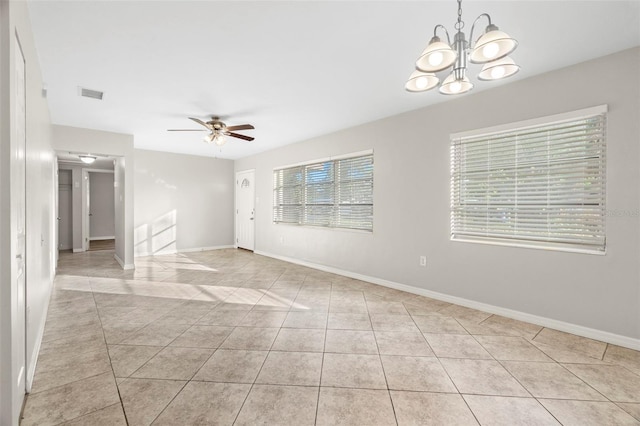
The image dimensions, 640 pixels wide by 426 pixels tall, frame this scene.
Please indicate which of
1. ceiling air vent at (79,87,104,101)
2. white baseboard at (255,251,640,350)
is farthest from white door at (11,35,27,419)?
white baseboard at (255,251,640,350)

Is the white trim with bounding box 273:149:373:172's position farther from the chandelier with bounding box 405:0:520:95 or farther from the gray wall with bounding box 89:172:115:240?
the gray wall with bounding box 89:172:115:240

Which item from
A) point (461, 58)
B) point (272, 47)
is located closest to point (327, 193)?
point (272, 47)

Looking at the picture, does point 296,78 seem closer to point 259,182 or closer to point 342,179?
point 342,179

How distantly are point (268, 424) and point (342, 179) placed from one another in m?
4.01

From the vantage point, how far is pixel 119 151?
5.23 metres

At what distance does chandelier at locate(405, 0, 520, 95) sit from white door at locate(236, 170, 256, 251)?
5.91 meters

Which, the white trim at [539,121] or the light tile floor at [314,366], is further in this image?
the white trim at [539,121]

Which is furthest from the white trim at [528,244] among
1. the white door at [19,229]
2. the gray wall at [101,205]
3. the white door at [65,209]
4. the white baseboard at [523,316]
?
the gray wall at [101,205]

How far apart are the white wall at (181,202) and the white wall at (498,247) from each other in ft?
11.6

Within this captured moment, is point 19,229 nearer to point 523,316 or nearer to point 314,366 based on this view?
point 314,366

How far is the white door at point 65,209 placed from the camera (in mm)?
7500

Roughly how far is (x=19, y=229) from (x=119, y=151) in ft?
13.7

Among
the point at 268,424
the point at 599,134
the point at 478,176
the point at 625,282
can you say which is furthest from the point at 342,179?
the point at 268,424

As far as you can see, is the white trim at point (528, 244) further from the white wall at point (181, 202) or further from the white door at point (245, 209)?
the white wall at point (181, 202)
